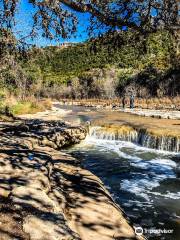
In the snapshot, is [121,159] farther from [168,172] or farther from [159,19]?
[159,19]

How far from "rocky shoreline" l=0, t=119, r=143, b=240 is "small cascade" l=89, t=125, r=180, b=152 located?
9.01 metres

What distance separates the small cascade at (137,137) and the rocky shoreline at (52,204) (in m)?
9.01

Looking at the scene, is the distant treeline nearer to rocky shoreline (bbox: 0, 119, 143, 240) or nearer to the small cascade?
rocky shoreline (bbox: 0, 119, 143, 240)

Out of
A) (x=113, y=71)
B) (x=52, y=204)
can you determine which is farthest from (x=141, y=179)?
(x=113, y=71)

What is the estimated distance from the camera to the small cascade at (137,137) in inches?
703

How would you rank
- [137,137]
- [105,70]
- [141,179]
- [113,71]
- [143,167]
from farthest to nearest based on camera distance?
[105,70]
[113,71]
[137,137]
[143,167]
[141,179]

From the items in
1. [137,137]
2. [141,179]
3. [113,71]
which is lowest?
[141,179]

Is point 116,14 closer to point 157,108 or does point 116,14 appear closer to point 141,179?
point 141,179

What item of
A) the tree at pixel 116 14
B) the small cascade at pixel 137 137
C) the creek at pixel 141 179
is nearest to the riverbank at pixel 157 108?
the small cascade at pixel 137 137

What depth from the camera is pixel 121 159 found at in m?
15.7

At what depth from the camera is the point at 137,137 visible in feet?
66.1

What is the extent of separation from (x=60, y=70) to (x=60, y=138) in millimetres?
129183

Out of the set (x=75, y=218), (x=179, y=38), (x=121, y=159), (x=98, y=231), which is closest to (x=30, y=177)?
(x=75, y=218)

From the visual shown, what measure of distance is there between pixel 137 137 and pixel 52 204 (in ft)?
48.7
